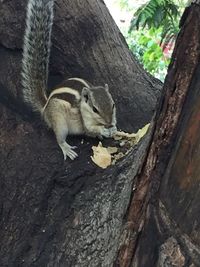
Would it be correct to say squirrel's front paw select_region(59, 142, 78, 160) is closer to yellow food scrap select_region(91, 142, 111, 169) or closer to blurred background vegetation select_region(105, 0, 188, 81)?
yellow food scrap select_region(91, 142, 111, 169)

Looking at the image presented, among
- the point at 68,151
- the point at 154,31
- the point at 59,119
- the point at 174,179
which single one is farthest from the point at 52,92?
the point at 154,31

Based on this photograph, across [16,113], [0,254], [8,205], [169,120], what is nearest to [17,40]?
[16,113]

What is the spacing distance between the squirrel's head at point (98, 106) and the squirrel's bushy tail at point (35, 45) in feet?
0.69

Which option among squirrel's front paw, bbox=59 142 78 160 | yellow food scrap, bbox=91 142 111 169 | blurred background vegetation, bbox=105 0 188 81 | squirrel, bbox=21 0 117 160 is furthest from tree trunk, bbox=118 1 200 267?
blurred background vegetation, bbox=105 0 188 81

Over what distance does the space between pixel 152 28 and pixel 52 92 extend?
1.98 metres

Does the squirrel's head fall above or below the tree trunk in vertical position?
below

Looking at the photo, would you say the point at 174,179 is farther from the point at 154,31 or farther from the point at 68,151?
the point at 154,31

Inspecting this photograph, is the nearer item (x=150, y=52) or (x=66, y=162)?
(x=66, y=162)

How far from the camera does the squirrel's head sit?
230cm

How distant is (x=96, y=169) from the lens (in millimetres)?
1916

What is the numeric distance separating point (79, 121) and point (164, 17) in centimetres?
118

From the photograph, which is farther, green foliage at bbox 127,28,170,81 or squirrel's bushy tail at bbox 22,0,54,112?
green foliage at bbox 127,28,170,81

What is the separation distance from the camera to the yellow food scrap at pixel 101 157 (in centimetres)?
194

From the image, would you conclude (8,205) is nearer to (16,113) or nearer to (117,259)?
(16,113)
